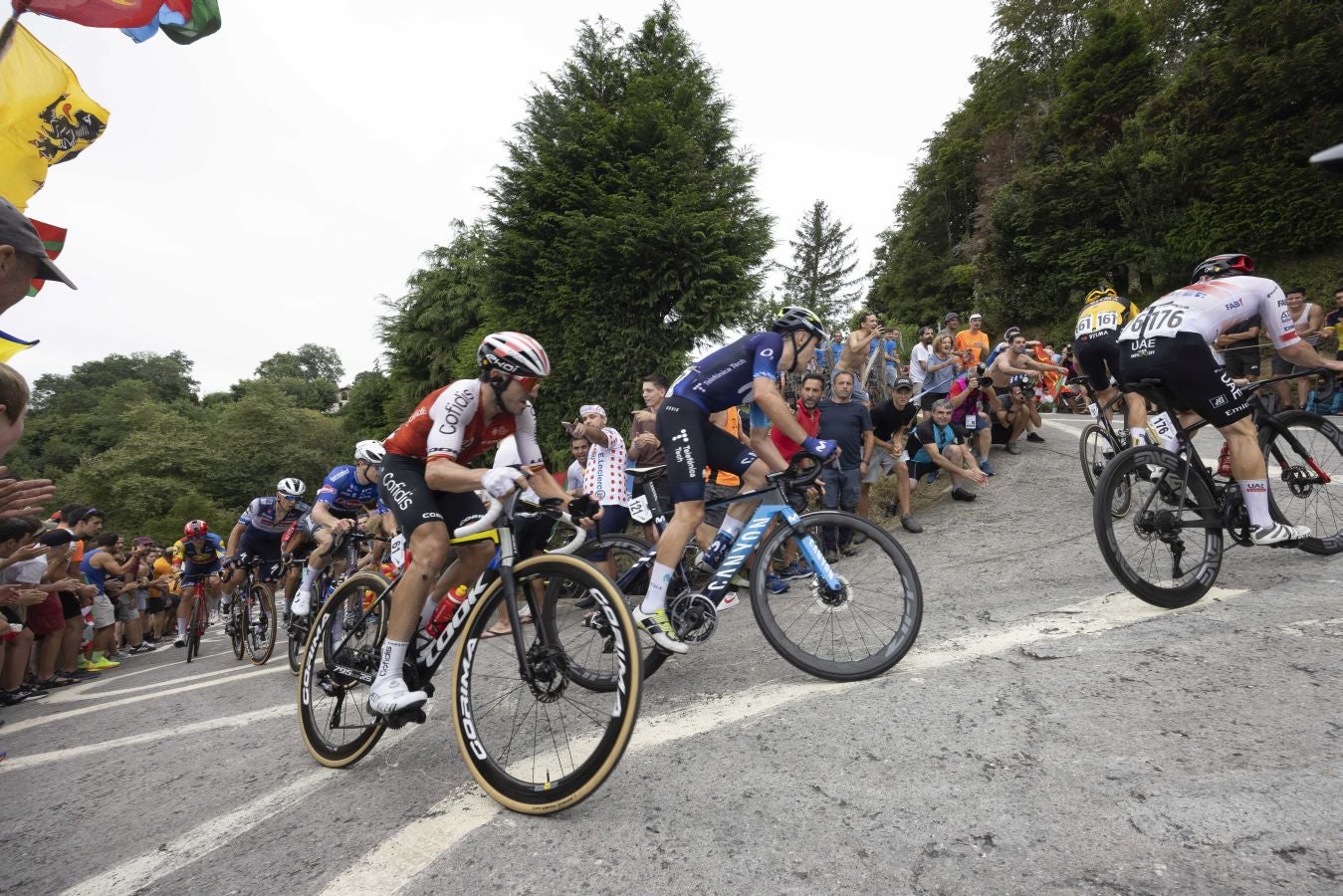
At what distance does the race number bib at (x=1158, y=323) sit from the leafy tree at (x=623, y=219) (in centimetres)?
1041

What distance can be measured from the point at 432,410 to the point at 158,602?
568 inches

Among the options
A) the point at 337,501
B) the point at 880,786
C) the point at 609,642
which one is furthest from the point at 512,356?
the point at 337,501

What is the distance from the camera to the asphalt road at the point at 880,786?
6.55 ft

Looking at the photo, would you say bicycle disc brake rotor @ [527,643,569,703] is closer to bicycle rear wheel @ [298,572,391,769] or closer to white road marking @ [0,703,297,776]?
bicycle rear wheel @ [298,572,391,769]

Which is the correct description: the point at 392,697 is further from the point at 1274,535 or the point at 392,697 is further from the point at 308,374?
the point at 308,374

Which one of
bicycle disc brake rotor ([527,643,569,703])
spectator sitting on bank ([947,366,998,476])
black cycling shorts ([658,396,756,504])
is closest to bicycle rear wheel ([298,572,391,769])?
bicycle disc brake rotor ([527,643,569,703])

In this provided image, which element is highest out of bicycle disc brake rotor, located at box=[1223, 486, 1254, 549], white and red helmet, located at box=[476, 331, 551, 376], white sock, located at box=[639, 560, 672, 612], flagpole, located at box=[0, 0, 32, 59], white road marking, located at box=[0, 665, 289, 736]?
flagpole, located at box=[0, 0, 32, 59]

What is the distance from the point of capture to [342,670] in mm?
3662

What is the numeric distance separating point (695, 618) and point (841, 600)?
2.80 feet

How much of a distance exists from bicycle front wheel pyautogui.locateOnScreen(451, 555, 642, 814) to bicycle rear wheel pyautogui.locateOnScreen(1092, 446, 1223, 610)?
9.96ft

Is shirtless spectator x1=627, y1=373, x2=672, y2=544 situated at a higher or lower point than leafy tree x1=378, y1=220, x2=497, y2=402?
lower

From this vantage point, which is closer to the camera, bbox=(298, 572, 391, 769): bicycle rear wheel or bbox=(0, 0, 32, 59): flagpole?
bbox=(298, 572, 391, 769): bicycle rear wheel

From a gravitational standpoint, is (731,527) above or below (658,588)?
above

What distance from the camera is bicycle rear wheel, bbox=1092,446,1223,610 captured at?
388 cm
